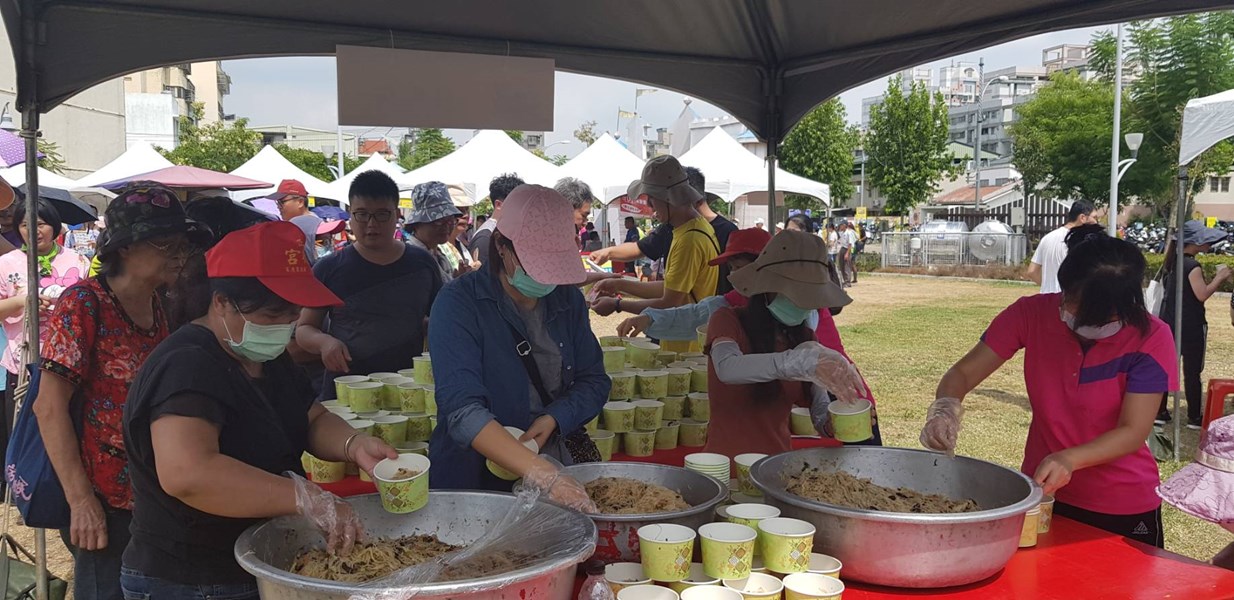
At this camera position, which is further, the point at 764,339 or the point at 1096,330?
the point at 764,339

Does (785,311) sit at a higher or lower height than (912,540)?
higher

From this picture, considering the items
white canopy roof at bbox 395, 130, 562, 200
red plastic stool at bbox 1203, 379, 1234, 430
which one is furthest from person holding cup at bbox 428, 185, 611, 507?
white canopy roof at bbox 395, 130, 562, 200

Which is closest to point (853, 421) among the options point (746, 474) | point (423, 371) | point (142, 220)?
point (746, 474)

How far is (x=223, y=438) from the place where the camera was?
5.19 feet

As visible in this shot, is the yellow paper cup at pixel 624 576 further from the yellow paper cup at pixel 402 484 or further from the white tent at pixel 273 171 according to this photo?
the white tent at pixel 273 171

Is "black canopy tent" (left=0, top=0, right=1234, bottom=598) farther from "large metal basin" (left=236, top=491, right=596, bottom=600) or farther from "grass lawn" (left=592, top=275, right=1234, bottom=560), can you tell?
"grass lawn" (left=592, top=275, right=1234, bottom=560)

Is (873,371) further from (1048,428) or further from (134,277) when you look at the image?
(134,277)

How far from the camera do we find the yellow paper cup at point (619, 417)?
268cm

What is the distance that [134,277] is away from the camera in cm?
222

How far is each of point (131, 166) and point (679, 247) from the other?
1014 cm

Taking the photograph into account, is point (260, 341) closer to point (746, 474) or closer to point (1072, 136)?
point (746, 474)

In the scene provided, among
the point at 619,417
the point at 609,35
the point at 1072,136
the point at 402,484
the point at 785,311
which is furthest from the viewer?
the point at 1072,136

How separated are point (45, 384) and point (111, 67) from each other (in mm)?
1434

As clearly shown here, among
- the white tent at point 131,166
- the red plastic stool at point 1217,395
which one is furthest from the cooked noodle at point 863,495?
the white tent at point 131,166
